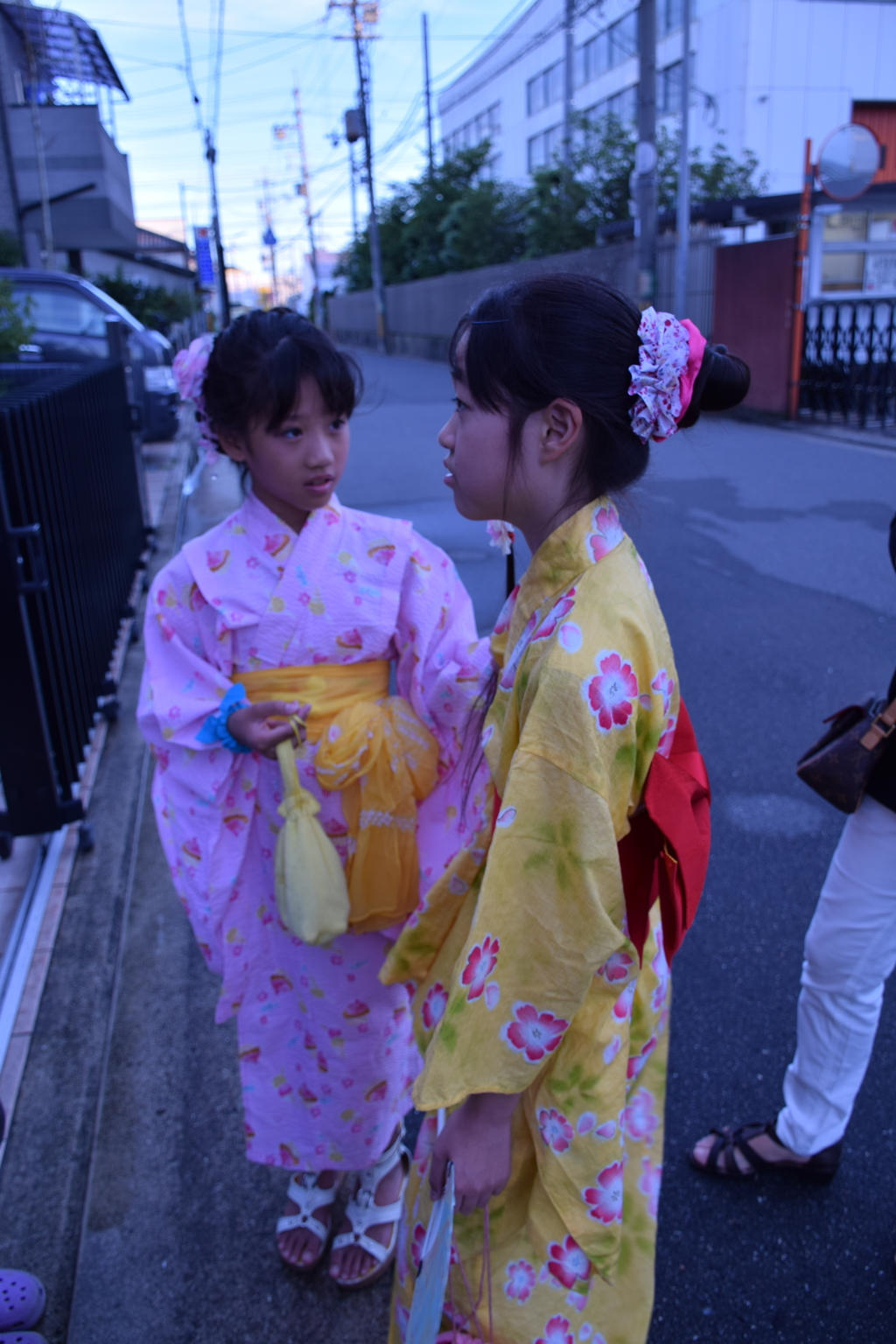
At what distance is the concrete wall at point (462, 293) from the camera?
8.25 ft

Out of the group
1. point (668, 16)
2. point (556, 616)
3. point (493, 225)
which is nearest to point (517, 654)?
point (556, 616)

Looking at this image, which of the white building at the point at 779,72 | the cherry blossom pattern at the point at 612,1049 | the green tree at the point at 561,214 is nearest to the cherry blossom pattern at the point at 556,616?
the cherry blossom pattern at the point at 612,1049

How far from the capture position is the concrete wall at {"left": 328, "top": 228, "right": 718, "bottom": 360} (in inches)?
99.0

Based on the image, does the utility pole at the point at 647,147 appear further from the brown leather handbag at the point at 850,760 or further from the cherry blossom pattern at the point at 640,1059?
the cherry blossom pattern at the point at 640,1059

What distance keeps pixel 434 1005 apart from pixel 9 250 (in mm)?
16080

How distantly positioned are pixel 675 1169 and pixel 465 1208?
104cm

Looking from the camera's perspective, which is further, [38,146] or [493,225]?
[493,225]

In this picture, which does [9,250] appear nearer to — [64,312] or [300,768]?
[64,312]

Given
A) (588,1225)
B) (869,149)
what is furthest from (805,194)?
(588,1225)

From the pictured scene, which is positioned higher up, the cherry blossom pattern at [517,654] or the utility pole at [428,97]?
the utility pole at [428,97]

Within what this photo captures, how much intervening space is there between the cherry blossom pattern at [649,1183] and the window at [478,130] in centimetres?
3842

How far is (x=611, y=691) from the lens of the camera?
1086 mm

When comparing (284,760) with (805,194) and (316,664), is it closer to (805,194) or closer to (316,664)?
(316,664)

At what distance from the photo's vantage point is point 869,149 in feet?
35.4
